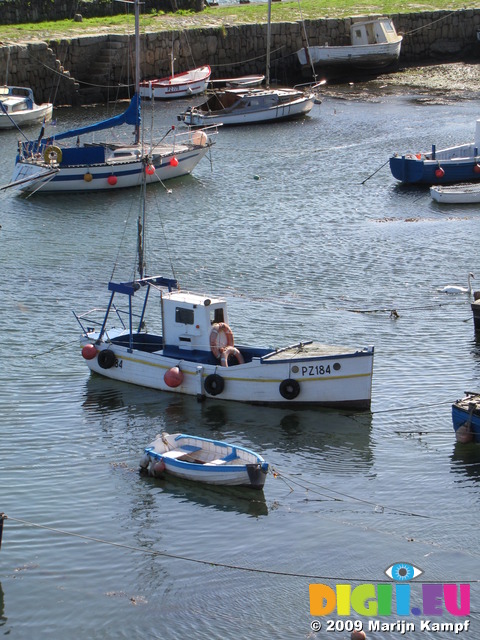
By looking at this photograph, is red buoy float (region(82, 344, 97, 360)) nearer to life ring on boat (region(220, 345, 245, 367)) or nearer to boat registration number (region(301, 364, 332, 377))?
life ring on boat (region(220, 345, 245, 367))

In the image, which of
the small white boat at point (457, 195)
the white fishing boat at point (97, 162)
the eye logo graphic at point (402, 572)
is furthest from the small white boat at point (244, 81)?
the eye logo graphic at point (402, 572)

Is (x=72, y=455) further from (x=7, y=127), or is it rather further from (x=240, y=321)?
(x=7, y=127)

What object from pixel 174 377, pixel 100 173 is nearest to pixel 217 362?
pixel 174 377

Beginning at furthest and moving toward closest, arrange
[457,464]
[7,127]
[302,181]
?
[7,127]
[302,181]
[457,464]

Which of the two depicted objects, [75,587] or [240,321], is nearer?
[75,587]

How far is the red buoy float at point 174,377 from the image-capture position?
29031mm

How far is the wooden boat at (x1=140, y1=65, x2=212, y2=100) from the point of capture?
75106 millimetres

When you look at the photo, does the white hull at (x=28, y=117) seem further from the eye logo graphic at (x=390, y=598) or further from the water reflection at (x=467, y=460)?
the eye logo graphic at (x=390, y=598)

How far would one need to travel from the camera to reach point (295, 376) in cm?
2809

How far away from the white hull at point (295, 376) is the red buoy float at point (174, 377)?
167 mm

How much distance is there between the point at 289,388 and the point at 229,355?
2.07 metres

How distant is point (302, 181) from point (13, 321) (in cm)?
2335

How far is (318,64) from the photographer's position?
82.6m

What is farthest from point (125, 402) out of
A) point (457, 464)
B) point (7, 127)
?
point (7, 127)
